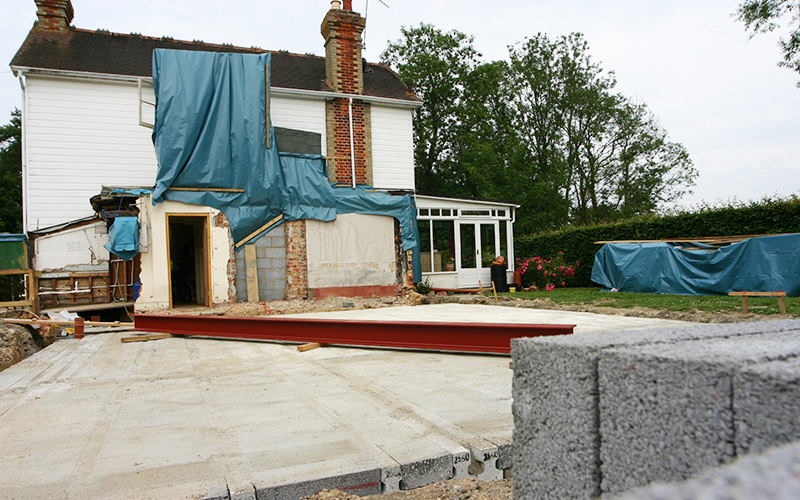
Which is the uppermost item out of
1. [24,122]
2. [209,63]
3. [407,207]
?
[209,63]

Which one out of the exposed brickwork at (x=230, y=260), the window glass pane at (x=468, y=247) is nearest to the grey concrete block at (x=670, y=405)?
the exposed brickwork at (x=230, y=260)

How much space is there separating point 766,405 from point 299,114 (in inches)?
543

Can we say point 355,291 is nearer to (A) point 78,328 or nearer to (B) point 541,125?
(A) point 78,328

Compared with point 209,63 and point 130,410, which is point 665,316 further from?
point 209,63

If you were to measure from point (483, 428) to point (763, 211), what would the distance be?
11.6 m

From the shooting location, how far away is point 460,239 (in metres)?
15.6

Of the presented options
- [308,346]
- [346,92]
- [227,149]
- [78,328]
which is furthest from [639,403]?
[346,92]

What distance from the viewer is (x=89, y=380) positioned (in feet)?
15.6

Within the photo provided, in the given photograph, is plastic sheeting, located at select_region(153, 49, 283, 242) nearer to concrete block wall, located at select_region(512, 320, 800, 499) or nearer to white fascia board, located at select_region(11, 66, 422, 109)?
white fascia board, located at select_region(11, 66, 422, 109)

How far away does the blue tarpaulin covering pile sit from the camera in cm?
1053

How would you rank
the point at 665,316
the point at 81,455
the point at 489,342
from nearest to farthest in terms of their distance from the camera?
1. the point at 81,455
2. the point at 489,342
3. the point at 665,316

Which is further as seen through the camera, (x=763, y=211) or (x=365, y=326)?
(x=763, y=211)

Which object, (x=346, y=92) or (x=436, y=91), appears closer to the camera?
(x=346, y=92)

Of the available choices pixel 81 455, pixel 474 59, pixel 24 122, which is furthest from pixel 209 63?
pixel 474 59
